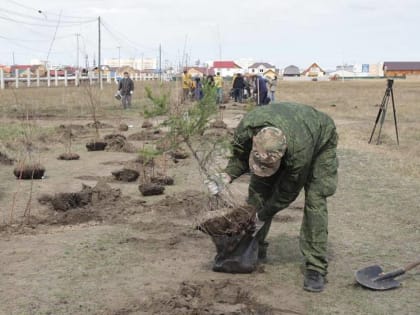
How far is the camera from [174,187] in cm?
938

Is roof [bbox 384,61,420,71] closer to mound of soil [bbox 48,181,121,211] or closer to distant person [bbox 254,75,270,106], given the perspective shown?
distant person [bbox 254,75,270,106]

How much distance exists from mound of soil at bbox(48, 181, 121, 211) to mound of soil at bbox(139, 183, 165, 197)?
0.32 metres

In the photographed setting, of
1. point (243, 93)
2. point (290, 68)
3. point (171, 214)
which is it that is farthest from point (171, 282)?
point (290, 68)

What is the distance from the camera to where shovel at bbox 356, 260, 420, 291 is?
507cm

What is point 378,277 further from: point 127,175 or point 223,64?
point 223,64

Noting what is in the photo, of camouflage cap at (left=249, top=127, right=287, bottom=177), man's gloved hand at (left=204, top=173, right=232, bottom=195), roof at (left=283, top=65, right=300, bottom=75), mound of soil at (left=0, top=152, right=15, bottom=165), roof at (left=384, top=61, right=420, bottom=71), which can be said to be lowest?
mound of soil at (left=0, top=152, right=15, bottom=165)

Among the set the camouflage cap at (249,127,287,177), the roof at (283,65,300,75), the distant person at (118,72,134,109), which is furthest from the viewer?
the roof at (283,65,300,75)

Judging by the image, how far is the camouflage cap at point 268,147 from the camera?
4.46 m

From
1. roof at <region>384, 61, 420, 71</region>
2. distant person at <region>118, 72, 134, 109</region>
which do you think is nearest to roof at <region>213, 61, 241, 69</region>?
distant person at <region>118, 72, 134, 109</region>

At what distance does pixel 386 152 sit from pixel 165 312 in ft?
33.2

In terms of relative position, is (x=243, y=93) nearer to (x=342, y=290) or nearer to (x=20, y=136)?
(x=20, y=136)

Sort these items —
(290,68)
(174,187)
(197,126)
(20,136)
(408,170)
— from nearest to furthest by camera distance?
(197,126), (174,187), (408,170), (20,136), (290,68)

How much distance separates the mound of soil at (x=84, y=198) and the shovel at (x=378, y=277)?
3.89 m

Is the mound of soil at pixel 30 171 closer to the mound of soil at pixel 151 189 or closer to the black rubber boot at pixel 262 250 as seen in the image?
the mound of soil at pixel 151 189
